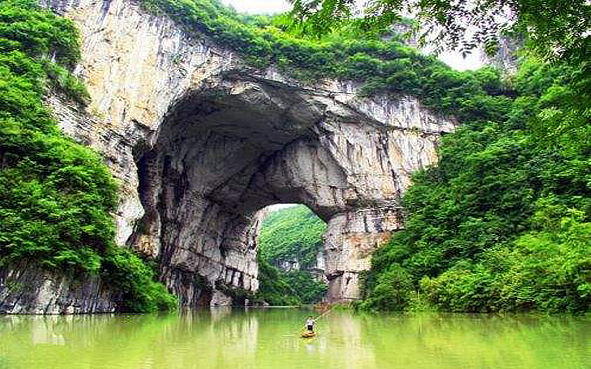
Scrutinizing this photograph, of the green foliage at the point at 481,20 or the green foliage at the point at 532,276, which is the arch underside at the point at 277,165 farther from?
the green foliage at the point at 481,20

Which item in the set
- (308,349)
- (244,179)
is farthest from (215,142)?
(308,349)

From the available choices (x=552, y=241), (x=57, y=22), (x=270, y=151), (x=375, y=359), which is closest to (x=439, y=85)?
(x=270, y=151)

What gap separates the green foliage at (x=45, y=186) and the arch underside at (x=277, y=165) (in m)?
7.05

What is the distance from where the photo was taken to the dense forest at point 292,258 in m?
47.6

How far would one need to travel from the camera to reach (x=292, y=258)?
6328 cm

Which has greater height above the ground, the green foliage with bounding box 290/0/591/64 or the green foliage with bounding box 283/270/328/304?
the green foliage with bounding box 283/270/328/304

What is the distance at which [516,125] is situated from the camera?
24609mm

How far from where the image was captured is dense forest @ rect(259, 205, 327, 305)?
156ft

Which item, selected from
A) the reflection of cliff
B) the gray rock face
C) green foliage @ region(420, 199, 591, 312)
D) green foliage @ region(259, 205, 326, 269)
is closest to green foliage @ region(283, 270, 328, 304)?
green foliage @ region(259, 205, 326, 269)

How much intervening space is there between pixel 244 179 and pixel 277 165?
2679 millimetres

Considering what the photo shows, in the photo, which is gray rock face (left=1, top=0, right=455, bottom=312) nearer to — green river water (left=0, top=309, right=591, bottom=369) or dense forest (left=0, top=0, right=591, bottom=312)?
dense forest (left=0, top=0, right=591, bottom=312)

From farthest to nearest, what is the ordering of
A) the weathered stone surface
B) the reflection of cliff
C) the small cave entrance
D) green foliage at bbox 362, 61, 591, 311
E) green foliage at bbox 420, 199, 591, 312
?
1. the small cave entrance
2. the weathered stone surface
3. green foliage at bbox 362, 61, 591, 311
4. green foliage at bbox 420, 199, 591, 312
5. the reflection of cliff

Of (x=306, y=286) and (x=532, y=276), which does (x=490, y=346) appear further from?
(x=306, y=286)

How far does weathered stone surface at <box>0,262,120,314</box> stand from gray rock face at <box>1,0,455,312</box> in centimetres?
552
